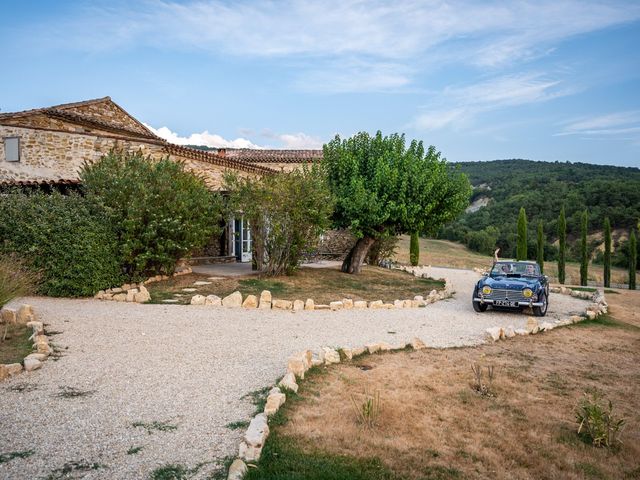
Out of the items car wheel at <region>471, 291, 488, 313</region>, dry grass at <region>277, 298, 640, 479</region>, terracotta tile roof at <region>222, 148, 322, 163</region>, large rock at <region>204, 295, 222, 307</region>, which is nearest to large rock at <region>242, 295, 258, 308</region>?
large rock at <region>204, 295, 222, 307</region>

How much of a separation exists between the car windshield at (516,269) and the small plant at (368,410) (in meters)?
9.02

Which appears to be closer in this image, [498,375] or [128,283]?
[498,375]

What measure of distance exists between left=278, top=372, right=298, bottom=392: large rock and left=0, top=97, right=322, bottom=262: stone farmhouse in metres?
10.6

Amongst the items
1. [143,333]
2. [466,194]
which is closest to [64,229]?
[143,333]

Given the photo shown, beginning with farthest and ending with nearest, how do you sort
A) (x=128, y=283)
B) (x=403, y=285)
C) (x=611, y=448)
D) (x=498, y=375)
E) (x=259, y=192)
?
(x=403, y=285)
(x=259, y=192)
(x=128, y=283)
(x=498, y=375)
(x=611, y=448)

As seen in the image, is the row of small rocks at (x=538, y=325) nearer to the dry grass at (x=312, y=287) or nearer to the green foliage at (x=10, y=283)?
the dry grass at (x=312, y=287)

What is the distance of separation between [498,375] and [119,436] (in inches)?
203

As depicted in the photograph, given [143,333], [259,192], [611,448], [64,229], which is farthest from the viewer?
[259,192]

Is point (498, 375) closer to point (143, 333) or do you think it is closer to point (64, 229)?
point (143, 333)

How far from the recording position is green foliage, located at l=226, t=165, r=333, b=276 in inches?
614

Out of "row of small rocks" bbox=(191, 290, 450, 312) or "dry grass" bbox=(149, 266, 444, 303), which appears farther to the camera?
"dry grass" bbox=(149, 266, 444, 303)

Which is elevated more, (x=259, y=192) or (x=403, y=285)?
(x=259, y=192)

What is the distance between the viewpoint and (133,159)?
571 inches

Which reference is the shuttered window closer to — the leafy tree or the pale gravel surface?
the pale gravel surface
